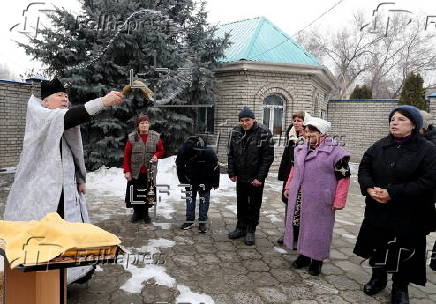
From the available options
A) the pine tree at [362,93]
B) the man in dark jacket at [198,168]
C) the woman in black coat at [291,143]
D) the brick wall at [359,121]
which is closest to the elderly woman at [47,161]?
the man in dark jacket at [198,168]

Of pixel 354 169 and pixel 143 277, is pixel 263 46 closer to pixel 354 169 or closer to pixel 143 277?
pixel 354 169

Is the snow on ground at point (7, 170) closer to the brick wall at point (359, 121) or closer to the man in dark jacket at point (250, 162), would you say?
the man in dark jacket at point (250, 162)

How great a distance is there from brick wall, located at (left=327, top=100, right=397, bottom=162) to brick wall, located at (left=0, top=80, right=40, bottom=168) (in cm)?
1280

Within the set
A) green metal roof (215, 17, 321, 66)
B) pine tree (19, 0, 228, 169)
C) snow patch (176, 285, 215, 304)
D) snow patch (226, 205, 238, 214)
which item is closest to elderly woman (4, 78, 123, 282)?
snow patch (176, 285, 215, 304)

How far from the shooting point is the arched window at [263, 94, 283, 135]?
38.0 ft

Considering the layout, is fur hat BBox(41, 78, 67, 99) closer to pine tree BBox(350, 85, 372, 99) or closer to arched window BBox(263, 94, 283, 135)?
arched window BBox(263, 94, 283, 135)

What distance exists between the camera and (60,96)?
9.24 feet

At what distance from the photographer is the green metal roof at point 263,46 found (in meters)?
11.4

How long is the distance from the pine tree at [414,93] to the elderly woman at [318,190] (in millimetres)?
13159

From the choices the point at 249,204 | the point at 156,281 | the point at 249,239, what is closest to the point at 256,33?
the point at 249,204

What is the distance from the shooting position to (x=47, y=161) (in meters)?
2.65

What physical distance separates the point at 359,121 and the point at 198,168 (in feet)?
42.4

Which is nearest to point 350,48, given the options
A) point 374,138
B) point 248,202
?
point 374,138

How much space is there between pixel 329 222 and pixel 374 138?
525 inches
